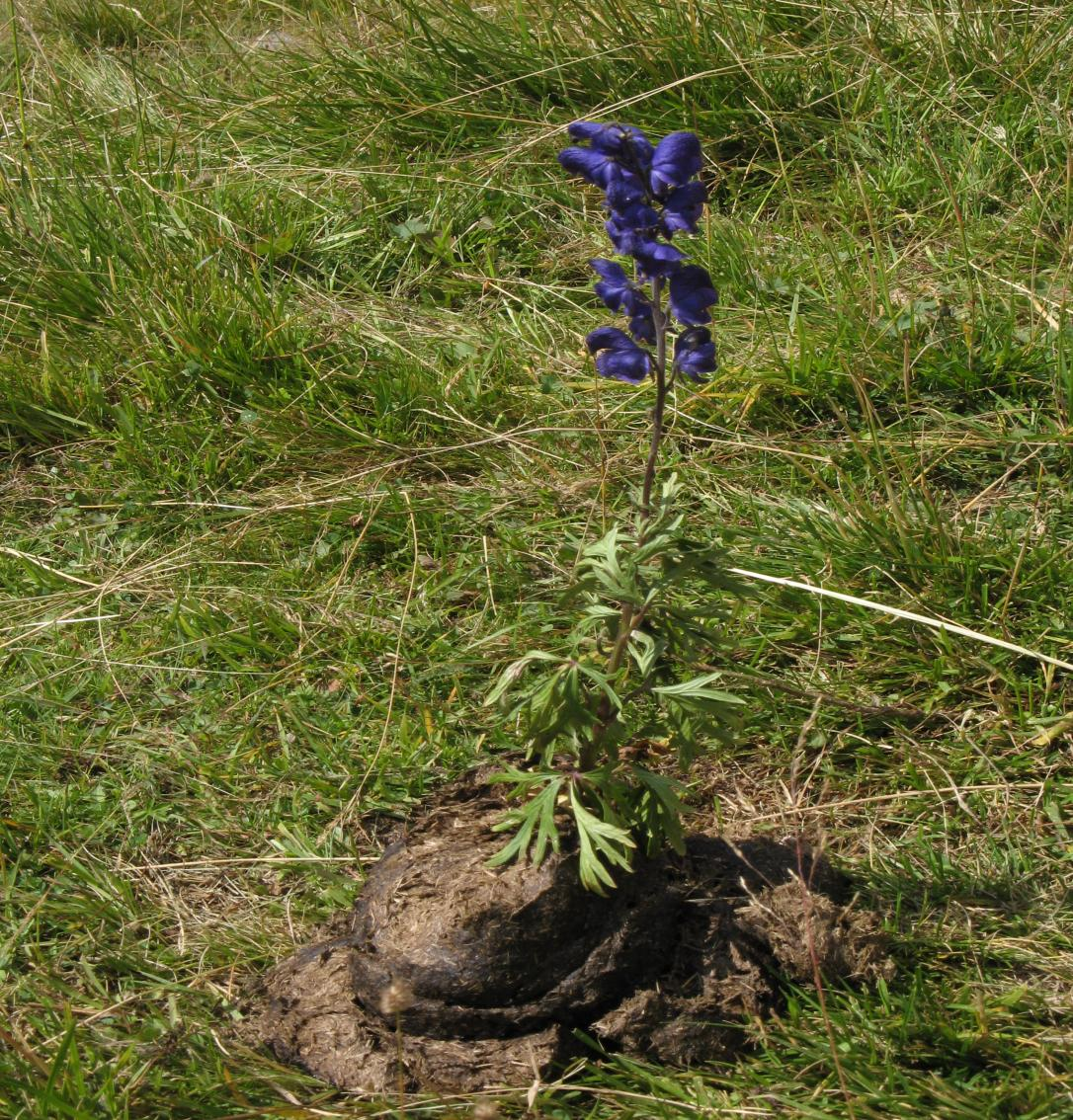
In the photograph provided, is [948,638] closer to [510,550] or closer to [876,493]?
[876,493]

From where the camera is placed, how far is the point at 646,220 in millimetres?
1905

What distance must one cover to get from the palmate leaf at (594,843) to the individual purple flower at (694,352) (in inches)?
28.0

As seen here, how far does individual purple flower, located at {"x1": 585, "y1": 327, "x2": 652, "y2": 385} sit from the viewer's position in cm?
204

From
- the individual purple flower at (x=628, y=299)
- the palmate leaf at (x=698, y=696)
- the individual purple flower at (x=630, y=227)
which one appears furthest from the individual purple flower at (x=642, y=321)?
the palmate leaf at (x=698, y=696)

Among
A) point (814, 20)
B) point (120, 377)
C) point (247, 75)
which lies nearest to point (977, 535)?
point (814, 20)

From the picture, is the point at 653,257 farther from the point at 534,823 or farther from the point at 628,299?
the point at 534,823

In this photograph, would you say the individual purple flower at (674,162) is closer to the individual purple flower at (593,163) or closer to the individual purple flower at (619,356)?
the individual purple flower at (593,163)

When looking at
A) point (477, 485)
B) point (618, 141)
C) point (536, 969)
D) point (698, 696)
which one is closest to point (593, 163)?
point (618, 141)

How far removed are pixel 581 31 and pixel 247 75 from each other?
4.30 ft

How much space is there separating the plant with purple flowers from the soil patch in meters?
0.11

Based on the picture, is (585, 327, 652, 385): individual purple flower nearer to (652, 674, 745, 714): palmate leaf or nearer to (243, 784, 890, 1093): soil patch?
(652, 674, 745, 714): palmate leaf

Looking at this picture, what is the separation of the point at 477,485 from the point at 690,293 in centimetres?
145

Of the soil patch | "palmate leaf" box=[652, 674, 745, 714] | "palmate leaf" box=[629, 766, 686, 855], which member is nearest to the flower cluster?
"palmate leaf" box=[652, 674, 745, 714]

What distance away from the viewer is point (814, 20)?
13.6ft
